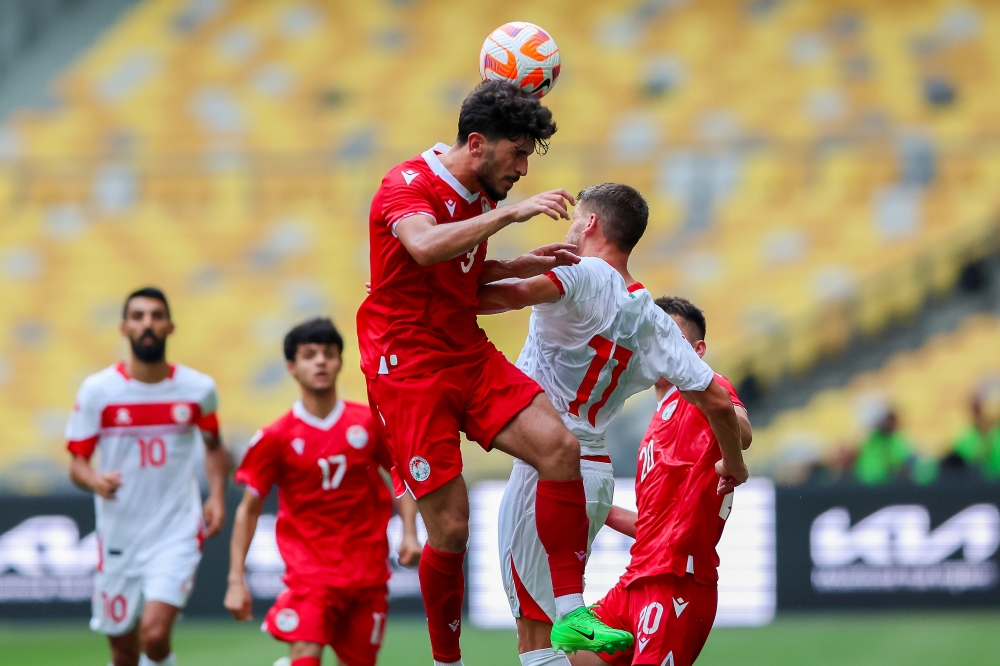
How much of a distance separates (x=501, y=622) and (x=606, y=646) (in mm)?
6391

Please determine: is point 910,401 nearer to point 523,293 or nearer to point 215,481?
point 215,481

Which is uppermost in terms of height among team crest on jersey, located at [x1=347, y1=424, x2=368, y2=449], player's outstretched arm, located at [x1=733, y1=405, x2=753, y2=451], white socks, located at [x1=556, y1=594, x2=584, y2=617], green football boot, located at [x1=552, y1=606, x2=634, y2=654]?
team crest on jersey, located at [x1=347, y1=424, x2=368, y2=449]

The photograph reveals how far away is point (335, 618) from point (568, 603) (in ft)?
6.71

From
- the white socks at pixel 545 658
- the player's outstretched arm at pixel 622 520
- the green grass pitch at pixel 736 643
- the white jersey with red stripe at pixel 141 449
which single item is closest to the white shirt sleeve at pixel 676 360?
the player's outstretched arm at pixel 622 520

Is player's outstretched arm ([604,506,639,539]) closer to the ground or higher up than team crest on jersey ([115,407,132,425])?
closer to the ground

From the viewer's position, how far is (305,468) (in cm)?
684

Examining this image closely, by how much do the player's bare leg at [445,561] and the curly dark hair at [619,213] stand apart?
3.58 ft

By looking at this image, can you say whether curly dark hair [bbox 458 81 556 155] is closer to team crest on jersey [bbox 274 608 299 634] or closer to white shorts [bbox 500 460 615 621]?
white shorts [bbox 500 460 615 621]

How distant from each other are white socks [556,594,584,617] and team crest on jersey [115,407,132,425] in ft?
11.7

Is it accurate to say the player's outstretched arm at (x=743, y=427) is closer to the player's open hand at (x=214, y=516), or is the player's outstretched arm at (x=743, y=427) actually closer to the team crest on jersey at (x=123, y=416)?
the player's open hand at (x=214, y=516)

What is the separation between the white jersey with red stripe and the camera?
25.2 ft

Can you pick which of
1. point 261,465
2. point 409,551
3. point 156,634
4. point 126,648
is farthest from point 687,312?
point 126,648

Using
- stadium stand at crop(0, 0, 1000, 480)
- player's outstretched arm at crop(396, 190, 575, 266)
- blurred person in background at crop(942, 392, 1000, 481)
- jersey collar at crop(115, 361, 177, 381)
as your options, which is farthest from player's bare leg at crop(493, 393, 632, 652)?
stadium stand at crop(0, 0, 1000, 480)

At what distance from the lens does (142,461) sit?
7.72 m
